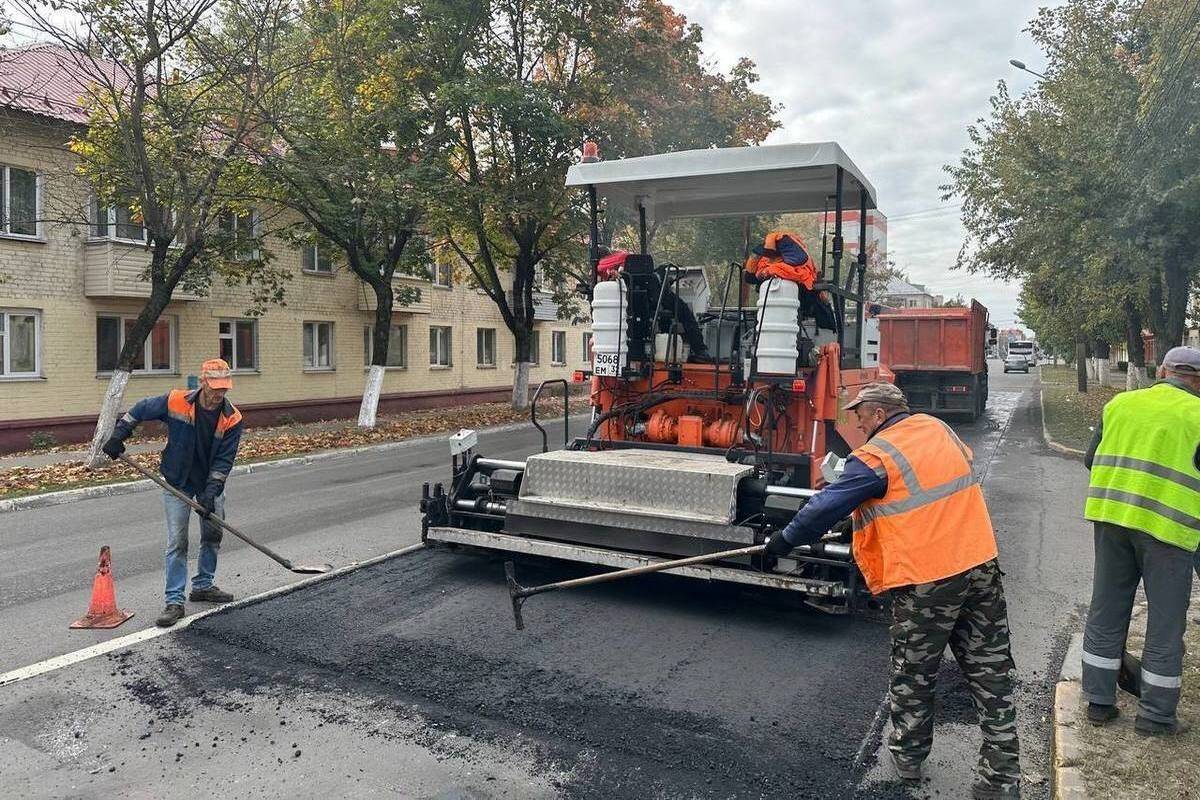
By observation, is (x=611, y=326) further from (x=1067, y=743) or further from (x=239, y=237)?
(x=239, y=237)

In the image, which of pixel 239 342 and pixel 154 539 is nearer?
pixel 154 539

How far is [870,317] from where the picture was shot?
7.95 m

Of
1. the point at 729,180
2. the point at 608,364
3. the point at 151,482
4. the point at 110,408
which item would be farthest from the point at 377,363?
the point at 729,180

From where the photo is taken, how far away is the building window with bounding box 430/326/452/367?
26328 millimetres

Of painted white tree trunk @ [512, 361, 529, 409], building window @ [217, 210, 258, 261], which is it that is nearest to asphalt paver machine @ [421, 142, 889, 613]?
building window @ [217, 210, 258, 261]

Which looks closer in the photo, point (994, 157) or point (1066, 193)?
point (1066, 193)

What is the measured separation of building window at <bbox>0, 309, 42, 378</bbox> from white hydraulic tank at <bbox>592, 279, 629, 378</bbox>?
13.3 meters

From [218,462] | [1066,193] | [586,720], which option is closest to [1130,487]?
[586,720]

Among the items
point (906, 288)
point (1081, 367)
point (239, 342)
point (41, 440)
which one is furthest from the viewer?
point (906, 288)

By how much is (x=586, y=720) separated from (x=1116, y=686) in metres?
2.48

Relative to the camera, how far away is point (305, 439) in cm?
1597

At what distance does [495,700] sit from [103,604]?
2819mm

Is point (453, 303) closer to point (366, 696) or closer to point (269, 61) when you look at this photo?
point (269, 61)

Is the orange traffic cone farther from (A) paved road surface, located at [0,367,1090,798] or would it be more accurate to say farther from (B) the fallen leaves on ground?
(B) the fallen leaves on ground
